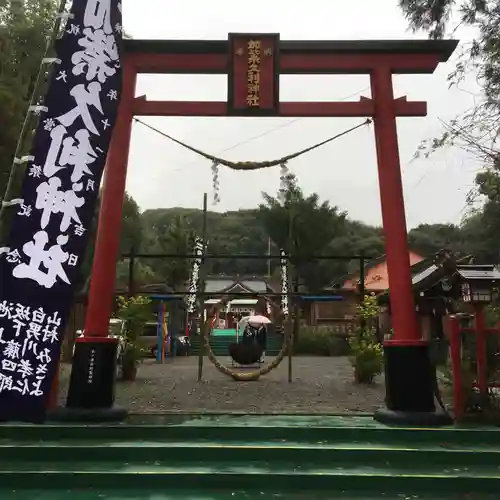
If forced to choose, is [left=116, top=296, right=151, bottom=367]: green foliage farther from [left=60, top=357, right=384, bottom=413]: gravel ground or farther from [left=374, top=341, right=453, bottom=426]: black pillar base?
[left=374, top=341, right=453, bottom=426]: black pillar base

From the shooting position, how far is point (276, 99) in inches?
266

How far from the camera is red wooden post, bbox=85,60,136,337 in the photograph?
634cm

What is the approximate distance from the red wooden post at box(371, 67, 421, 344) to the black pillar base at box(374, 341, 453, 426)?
0.47 feet

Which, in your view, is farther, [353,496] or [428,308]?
[428,308]

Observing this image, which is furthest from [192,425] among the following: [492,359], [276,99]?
[276,99]

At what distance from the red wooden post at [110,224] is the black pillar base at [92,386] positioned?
8.1 inches

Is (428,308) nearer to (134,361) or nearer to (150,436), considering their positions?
(134,361)

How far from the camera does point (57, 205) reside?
18.1 ft

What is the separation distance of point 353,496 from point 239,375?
6.33m

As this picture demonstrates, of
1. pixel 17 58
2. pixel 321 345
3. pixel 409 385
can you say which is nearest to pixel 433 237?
pixel 321 345

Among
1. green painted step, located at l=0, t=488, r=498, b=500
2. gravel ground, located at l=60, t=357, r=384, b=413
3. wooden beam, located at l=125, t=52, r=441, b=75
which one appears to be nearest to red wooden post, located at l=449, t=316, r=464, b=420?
gravel ground, located at l=60, t=357, r=384, b=413

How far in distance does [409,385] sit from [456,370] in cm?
56

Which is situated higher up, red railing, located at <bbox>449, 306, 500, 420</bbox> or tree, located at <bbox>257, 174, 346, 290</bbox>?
tree, located at <bbox>257, 174, 346, 290</bbox>

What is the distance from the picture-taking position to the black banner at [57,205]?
5152 mm
